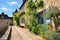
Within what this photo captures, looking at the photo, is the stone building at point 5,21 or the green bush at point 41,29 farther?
the stone building at point 5,21

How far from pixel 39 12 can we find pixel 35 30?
2597mm

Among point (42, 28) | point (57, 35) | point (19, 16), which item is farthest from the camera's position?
point (19, 16)

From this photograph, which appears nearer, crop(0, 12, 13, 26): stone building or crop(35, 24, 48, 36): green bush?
crop(35, 24, 48, 36): green bush

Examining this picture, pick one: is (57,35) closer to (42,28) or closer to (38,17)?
(42,28)

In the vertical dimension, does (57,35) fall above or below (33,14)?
below

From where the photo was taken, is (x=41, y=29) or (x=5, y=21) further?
(x=5, y=21)

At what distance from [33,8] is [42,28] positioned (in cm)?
522

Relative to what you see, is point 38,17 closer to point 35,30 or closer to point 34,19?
point 34,19

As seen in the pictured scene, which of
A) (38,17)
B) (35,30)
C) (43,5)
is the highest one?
(43,5)

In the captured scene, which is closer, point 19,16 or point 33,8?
point 33,8

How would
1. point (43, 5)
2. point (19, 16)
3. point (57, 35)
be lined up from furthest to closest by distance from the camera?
point (19, 16)
point (43, 5)
point (57, 35)

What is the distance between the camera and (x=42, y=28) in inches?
670

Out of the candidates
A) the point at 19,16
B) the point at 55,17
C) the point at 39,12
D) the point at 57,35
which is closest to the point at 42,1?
the point at 39,12

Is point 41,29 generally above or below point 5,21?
above
